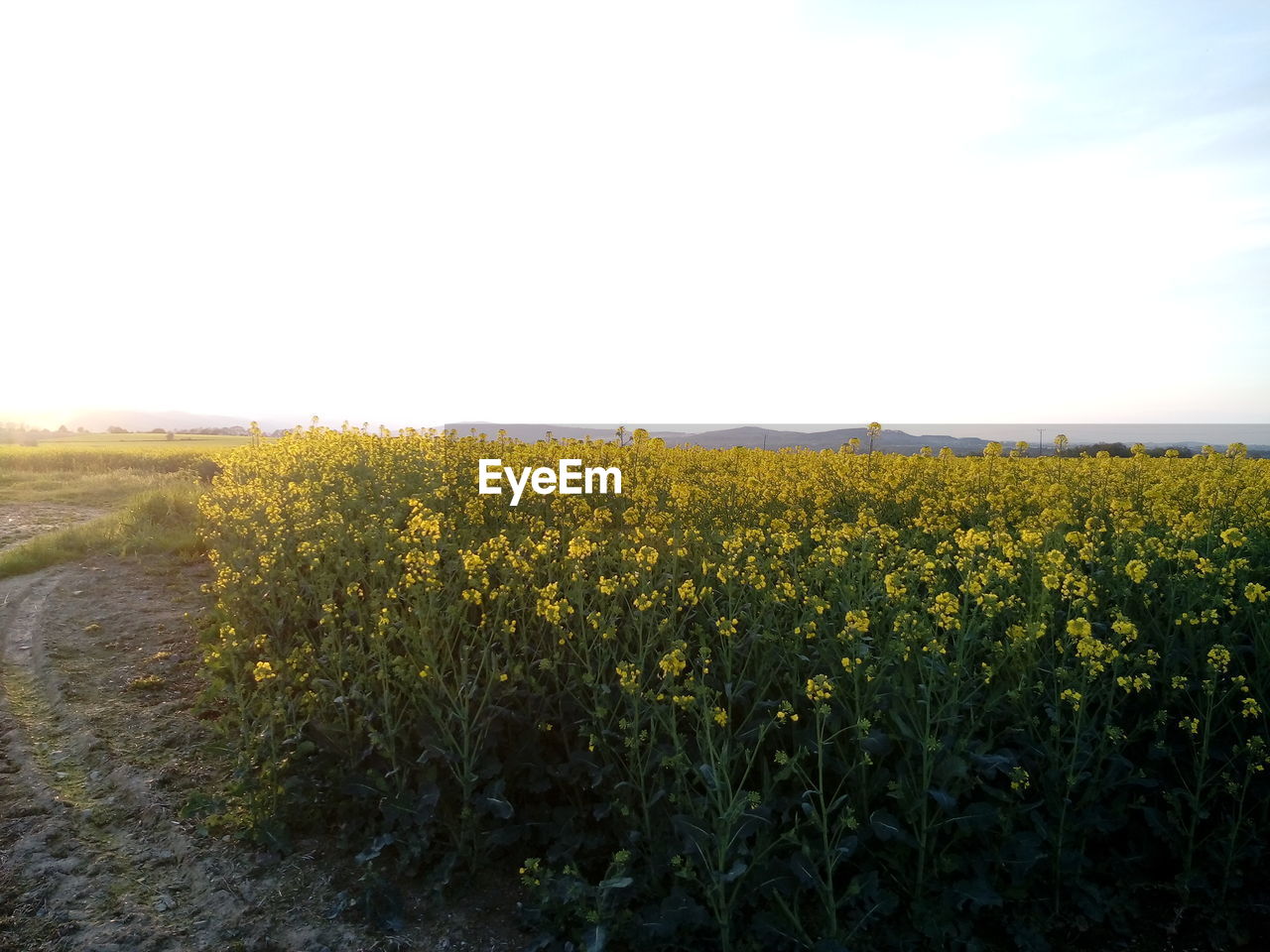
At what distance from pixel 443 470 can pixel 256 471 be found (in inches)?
165

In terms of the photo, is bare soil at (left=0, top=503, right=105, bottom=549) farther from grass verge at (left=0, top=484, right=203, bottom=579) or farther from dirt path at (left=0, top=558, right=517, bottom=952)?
dirt path at (left=0, top=558, right=517, bottom=952)

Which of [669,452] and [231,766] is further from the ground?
[669,452]

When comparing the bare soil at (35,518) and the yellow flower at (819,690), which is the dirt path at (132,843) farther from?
the bare soil at (35,518)

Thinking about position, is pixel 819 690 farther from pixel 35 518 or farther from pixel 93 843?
pixel 35 518

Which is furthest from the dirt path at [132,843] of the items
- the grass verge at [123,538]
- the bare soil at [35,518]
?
the bare soil at [35,518]

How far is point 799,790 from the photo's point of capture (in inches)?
157

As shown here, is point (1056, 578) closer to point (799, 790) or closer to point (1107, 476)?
point (799, 790)

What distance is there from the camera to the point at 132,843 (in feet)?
14.1

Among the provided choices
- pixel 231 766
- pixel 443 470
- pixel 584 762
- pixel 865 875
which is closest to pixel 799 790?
pixel 865 875

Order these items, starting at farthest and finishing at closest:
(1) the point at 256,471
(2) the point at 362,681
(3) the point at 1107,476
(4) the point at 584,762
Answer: (1) the point at 256,471, (3) the point at 1107,476, (2) the point at 362,681, (4) the point at 584,762

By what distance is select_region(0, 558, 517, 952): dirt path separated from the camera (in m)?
3.70

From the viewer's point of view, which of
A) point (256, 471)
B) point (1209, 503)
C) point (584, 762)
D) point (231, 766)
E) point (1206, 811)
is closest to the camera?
point (1206, 811)

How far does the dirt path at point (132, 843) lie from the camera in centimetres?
370

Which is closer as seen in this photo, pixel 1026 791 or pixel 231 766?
pixel 1026 791
